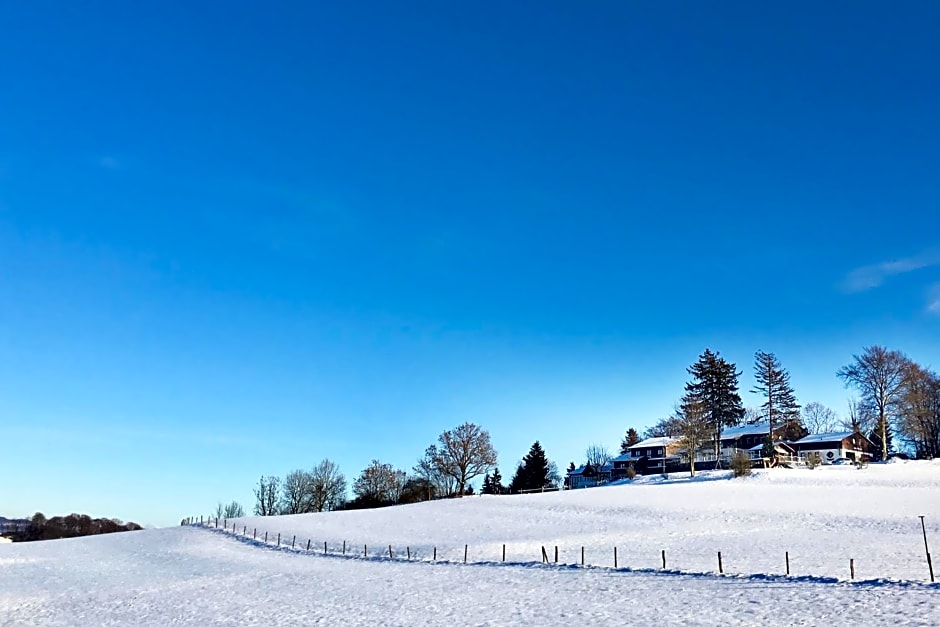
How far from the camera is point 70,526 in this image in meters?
161

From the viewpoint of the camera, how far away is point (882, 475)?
2832 inches

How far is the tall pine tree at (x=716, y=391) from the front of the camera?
10925 cm

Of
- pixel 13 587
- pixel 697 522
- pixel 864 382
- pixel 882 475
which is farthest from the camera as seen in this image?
pixel 864 382

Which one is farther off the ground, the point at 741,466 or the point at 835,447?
the point at 835,447

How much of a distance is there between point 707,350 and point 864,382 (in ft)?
90.6

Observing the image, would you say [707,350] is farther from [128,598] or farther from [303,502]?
[128,598]

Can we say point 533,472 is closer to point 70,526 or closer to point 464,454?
point 464,454

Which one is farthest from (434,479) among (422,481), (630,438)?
(630,438)

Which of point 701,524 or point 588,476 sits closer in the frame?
point 701,524

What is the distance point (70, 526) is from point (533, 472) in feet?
375

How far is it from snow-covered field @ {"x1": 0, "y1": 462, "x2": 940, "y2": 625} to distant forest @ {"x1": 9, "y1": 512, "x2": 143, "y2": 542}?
82763 mm

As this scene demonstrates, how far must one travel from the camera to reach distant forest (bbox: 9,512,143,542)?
14050 cm

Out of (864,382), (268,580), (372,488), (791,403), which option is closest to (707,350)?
(791,403)

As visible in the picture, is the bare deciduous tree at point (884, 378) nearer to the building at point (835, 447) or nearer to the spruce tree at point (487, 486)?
the building at point (835, 447)
